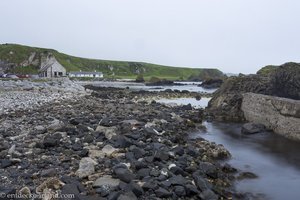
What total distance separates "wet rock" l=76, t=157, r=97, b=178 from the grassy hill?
105277 mm

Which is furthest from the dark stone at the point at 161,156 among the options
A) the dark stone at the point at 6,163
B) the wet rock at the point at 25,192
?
the wet rock at the point at 25,192

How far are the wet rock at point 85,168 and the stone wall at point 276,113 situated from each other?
43.5ft

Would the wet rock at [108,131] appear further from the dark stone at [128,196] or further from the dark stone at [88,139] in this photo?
the dark stone at [128,196]

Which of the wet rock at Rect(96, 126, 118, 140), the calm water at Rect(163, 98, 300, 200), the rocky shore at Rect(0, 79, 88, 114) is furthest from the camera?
the rocky shore at Rect(0, 79, 88, 114)

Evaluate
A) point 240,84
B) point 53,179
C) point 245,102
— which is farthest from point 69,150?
point 240,84

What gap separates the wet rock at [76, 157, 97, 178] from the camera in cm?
868

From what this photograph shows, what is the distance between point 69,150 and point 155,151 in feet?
9.43

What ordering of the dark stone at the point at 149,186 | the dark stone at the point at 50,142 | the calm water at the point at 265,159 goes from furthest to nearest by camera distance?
1. the dark stone at the point at 50,142
2. the calm water at the point at 265,159
3. the dark stone at the point at 149,186

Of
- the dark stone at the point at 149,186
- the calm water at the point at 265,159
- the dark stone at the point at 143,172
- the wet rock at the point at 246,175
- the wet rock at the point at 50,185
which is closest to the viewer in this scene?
the wet rock at the point at 50,185

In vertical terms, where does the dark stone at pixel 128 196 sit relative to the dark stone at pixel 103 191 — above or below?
above

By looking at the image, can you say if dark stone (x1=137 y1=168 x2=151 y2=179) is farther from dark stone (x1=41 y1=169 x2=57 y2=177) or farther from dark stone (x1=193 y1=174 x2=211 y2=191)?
dark stone (x1=41 y1=169 x2=57 y2=177)

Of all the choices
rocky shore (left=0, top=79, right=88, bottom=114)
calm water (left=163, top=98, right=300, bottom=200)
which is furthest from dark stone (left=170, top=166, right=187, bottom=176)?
rocky shore (left=0, top=79, right=88, bottom=114)

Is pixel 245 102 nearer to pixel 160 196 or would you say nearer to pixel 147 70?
pixel 160 196

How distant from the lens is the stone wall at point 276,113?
18.7 meters
